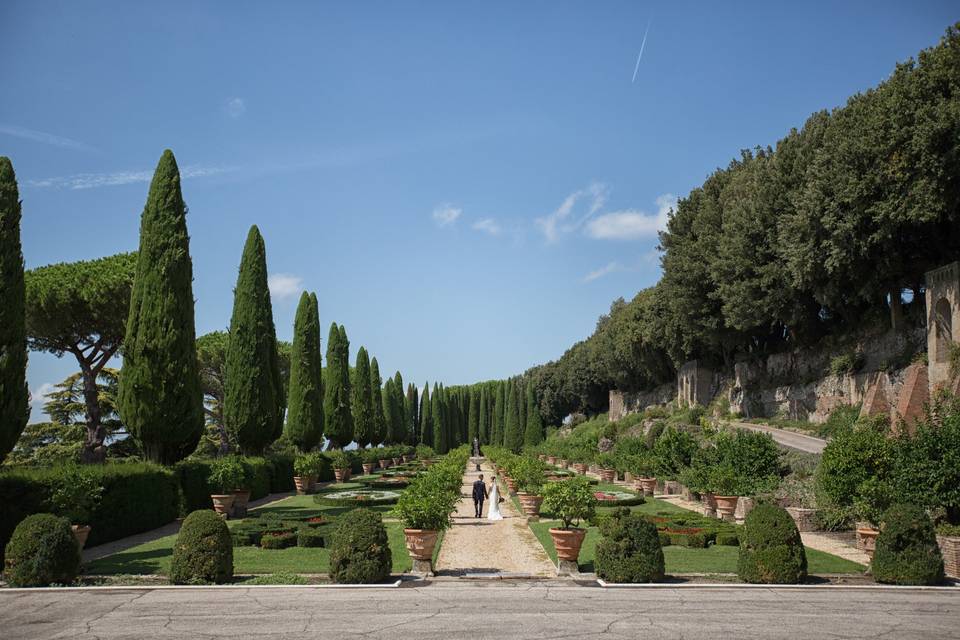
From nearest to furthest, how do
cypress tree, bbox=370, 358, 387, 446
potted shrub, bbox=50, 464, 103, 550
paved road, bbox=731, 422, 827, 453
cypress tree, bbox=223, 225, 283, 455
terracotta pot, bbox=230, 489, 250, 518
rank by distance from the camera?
1. potted shrub, bbox=50, 464, 103, 550
2. terracotta pot, bbox=230, 489, 250, 518
3. cypress tree, bbox=223, 225, 283, 455
4. paved road, bbox=731, 422, 827, 453
5. cypress tree, bbox=370, 358, 387, 446

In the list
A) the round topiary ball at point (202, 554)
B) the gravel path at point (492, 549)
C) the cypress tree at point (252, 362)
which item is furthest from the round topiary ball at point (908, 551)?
the cypress tree at point (252, 362)

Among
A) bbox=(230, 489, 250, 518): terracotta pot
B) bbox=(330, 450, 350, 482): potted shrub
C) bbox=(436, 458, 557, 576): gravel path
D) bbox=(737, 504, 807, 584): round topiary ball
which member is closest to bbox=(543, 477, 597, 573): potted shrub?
bbox=(436, 458, 557, 576): gravel path

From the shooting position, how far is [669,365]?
197 ft

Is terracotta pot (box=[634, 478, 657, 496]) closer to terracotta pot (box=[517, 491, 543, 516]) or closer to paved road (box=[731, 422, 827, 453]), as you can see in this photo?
paved road (box=[731, 422, 827, 453])

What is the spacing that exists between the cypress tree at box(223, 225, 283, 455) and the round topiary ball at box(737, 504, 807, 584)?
19839 millimetres

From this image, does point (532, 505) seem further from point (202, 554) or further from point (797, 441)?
point (797, 441)

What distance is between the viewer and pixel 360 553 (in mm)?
10992

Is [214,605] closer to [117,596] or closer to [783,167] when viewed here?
[117,596]

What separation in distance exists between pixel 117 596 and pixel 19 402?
620 centimetres

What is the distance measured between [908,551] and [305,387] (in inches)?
1128

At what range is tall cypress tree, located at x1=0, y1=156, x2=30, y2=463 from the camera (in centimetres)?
1375

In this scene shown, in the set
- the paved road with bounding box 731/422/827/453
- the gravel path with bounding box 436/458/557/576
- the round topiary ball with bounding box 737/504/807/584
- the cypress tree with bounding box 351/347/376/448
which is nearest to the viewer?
the round topiary ball with bounding box 737/504/807/584

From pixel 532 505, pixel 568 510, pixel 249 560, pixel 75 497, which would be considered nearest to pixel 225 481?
pixel 75 497


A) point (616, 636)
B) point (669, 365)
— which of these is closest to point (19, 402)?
point (616, 636)
